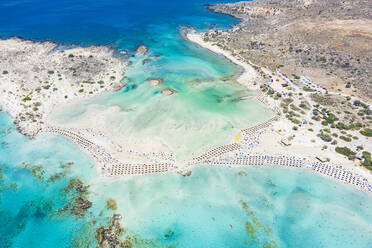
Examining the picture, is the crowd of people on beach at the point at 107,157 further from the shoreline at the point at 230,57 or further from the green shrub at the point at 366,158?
the shoreline at the point at 230,57

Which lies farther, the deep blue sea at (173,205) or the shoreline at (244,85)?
the shoreline at (244,85)

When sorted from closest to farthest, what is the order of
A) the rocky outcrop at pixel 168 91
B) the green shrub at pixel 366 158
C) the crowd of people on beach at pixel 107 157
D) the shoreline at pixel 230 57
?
the crowd of people on beach at pixel 107 157, the green shrub at pixel 366 158, the rocky outcrop at pixel 168 91, the shoreline at pixel 230 57

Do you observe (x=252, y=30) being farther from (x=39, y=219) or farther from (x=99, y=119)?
(x=39, y=219)

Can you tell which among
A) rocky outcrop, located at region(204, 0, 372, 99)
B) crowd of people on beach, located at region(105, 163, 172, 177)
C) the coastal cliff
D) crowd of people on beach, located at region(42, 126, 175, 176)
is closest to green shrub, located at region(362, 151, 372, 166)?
rocky outcrop, located at region(204, 0, 372, 99)

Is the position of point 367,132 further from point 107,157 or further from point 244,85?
point 107,157

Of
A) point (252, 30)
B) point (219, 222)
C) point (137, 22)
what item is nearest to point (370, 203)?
point (219, 222)

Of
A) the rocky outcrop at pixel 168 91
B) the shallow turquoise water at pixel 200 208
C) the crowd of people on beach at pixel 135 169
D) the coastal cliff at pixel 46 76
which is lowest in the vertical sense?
the shallow turquoise water at pixel 200 208

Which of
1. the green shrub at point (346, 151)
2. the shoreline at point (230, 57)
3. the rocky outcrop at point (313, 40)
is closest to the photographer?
the green shrub at point (346, 151)

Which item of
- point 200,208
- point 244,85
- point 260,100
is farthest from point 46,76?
point 260,100

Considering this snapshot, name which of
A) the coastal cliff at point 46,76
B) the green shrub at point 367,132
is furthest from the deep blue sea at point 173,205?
the green shrub at point 367,132
